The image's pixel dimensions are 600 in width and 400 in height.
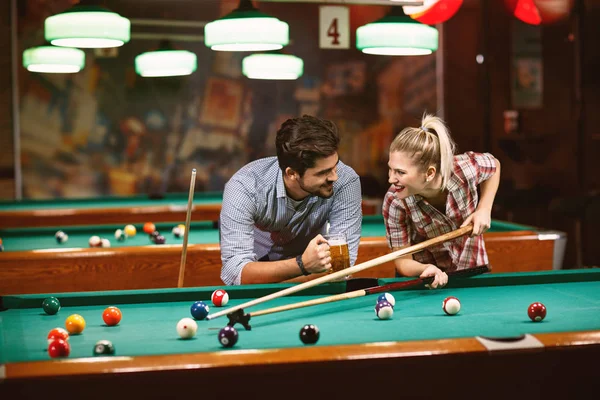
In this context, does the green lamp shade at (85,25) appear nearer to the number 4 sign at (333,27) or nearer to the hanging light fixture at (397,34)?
the hanging light fixture at (397,34)

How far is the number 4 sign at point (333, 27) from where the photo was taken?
6926 mm

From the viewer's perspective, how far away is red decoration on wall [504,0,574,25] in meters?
6.34

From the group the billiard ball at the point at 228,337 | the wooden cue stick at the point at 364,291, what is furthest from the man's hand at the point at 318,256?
the billiard ball at the point at 228,337

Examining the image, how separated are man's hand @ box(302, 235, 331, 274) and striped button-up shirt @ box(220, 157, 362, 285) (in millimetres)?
386

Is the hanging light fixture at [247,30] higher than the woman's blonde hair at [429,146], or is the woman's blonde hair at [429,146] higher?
the hanging light fixture at [247,30]

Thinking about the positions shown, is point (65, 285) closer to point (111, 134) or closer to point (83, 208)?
point (83, 208)

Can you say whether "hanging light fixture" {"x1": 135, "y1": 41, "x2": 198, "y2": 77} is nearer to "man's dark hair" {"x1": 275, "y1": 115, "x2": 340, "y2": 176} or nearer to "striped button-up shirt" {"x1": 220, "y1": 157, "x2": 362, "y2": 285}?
"striped button-up shirt" {"x1": 220, "y1": 157, "x2": 362, "y2": 285}

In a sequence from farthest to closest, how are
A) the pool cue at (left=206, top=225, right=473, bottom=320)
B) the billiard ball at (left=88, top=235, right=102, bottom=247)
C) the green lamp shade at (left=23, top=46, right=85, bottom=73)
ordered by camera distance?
the green lamp shade at (left=23, top=46, right=85, bottom=73)
the billiard ball at (left=88, top=235, right=102, bottom=247)
the pool cue at (left=206, top=225, right=473, bottom=320)

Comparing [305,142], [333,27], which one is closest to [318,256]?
[305,142]

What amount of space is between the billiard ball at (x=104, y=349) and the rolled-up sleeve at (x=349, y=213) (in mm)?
1489

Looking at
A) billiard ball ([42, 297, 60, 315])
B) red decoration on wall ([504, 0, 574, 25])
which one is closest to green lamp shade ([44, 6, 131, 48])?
billiard ball ([42, 297, 60, 315])

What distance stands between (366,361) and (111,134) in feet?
24.5

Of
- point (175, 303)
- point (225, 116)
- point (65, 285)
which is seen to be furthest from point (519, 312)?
point (225, 116)

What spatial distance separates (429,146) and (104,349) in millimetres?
1545
